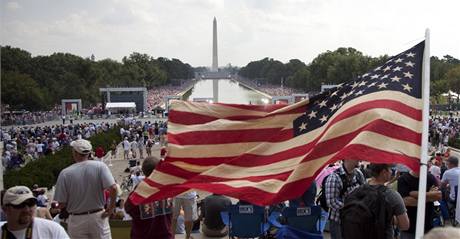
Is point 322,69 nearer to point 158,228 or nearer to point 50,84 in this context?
point 50,84

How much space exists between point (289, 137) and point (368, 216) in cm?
111

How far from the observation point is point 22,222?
350 cm

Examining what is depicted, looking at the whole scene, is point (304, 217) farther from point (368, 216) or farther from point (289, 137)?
point (368, 216)

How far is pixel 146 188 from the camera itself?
491cm

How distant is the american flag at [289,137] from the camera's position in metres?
4.12

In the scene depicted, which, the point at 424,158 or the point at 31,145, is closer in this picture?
the point at 424,158

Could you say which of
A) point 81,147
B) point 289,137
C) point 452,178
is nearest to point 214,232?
point 452,178

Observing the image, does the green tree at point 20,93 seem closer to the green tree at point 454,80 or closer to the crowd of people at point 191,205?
the green tree at point 454,80

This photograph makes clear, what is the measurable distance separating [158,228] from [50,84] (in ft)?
268

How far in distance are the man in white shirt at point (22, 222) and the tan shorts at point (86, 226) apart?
5.99 ft

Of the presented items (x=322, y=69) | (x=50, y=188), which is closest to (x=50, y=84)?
(x=322, y=69)

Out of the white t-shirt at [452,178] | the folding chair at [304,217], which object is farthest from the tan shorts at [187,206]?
the white t-shirt at [452,178]

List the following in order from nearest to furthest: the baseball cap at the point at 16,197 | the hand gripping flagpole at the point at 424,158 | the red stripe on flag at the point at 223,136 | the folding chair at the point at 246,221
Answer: the hand gripping flagpole at the point at 424,158 → the baseball cap at the point at 16,197 → the red stripe on flag at the point at 223,136 → the folding chair at the point at 246,221

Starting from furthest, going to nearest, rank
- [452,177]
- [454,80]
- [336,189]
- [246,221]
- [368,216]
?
[454,80], [452,177], [246,221], [336,189], [368,216]
